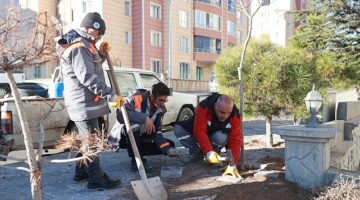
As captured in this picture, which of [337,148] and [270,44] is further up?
[270,44]

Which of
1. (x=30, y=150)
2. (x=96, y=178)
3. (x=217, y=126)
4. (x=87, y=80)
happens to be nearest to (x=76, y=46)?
(x=87, y=80)

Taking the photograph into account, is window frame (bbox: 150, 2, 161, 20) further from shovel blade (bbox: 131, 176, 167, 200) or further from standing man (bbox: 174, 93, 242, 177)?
shovel blade (bbox: 131, 176, 167, 200)

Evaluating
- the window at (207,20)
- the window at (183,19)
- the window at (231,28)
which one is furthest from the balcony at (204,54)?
the window at (231,28)

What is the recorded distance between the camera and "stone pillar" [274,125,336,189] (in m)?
3.58

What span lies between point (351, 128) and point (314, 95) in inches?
112

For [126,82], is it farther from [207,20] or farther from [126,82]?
[207,20]

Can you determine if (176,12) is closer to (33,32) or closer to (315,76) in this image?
(315,76)

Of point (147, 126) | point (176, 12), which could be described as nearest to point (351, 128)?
point (147, 126)

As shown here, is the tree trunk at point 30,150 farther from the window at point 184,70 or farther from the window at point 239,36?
the window at point 239,36

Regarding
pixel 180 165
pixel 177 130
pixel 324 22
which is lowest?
pixel 180 165

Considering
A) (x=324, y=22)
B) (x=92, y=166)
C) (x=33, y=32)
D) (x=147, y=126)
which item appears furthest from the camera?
(x=324, y=22)

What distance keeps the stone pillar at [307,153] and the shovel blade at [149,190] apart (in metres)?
1.27

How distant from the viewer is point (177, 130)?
4996mm

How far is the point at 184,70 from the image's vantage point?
117 ft
